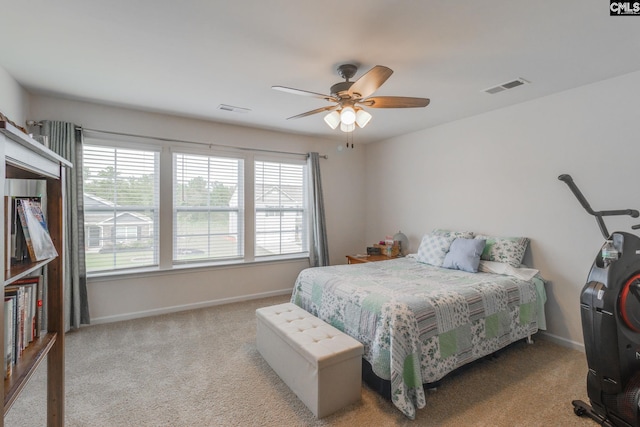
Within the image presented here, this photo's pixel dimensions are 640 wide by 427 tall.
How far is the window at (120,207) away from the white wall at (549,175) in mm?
3587

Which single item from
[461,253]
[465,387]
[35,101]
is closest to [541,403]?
[465,387]

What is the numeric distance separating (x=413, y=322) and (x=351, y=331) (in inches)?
21.2

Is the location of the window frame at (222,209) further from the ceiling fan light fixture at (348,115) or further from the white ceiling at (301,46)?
the ceiling fan light fixture at (348,115)

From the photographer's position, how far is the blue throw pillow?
10.6 ft

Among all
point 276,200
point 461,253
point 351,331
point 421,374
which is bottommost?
point 421,374

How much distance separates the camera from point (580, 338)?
9.57ft

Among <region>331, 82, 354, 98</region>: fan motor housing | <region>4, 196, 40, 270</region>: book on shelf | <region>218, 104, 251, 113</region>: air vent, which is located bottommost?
<region>4, 196, 40, 270</region>: book on shelf

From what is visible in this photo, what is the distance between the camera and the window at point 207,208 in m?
4.03

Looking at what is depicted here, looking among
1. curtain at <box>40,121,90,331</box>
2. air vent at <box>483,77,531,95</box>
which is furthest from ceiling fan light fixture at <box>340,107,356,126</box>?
curtain at <box>40,121,90,331</box>

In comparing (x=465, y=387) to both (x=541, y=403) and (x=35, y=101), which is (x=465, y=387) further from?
(x=35, y=101)

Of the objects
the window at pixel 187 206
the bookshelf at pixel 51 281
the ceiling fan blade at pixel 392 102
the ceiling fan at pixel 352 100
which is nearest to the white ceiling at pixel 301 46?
the ceiling fan at pixel 352 100

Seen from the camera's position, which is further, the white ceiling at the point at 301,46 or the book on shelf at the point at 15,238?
the white ceiling at the point at 301,46

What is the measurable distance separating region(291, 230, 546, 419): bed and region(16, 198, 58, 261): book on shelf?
1.92 metres

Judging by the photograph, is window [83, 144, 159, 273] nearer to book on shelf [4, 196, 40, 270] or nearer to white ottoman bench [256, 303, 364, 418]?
white ottoman bench [256, 303, 364, 418]
